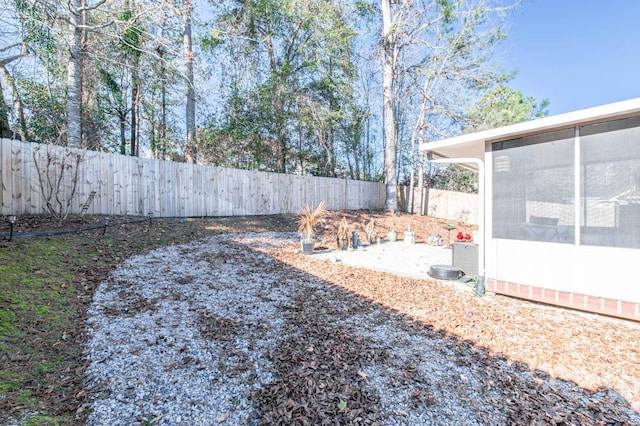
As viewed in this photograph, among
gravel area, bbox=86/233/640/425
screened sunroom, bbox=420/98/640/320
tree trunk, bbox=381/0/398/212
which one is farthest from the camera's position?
tree trunk, bbox=381/0/398/212

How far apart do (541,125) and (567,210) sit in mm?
1073

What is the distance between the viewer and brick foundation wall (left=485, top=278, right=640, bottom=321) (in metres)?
3.11

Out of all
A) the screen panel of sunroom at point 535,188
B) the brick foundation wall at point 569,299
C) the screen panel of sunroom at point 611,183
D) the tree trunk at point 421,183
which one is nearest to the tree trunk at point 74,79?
the screen panel of sunroom at point 535,188

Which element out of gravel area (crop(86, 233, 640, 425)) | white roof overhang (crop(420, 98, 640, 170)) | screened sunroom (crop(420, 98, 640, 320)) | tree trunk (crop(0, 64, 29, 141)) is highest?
tree trunk (crop(0, 64, 29, 141))

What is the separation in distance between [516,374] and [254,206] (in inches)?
331

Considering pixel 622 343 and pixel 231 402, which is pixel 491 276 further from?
pixel 231 402

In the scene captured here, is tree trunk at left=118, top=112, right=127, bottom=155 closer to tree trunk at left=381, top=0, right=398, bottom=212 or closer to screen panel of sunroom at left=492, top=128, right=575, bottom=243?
tree trunk at left=381, top=0, right=398, bottom=212

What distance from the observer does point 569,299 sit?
11.3 ft

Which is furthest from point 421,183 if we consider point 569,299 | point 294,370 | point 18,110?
point 18,110

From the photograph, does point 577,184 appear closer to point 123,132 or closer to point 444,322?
point 444,322

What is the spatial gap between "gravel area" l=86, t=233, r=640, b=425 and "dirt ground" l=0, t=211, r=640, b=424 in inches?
5.2

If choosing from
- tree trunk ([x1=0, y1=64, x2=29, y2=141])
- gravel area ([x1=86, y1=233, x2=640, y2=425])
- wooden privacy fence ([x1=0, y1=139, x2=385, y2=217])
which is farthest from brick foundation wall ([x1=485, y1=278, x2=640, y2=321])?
tree trunk ([x1=0, y1=64, x2=29, y2=141])

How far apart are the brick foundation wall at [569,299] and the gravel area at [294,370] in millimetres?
1525

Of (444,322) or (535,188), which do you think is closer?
(444,322)
